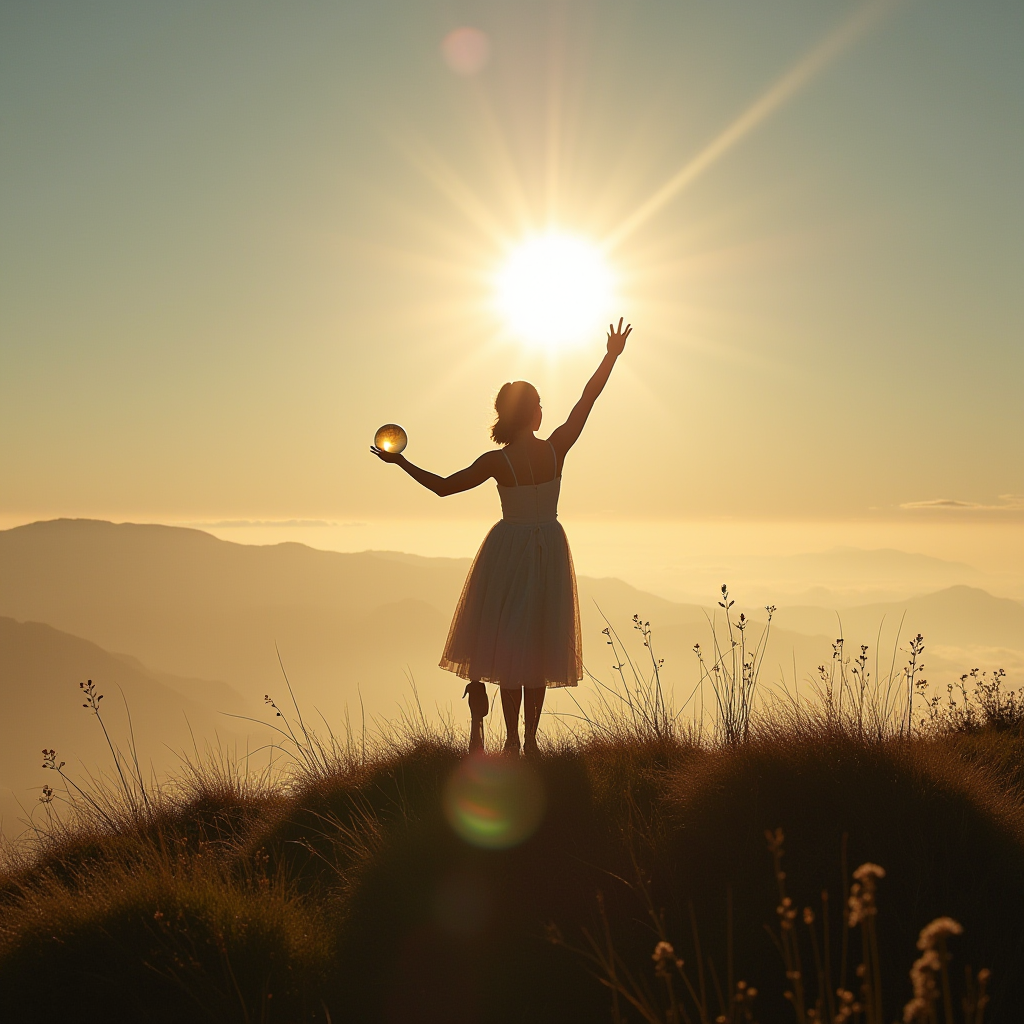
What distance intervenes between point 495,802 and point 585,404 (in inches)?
134

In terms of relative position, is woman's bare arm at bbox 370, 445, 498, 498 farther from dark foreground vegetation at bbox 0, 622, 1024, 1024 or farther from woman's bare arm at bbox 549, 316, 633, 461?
dark foreground vegetation at bbox 0, 622, 1024, 1024

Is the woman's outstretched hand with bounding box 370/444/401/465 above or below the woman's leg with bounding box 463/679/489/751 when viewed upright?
above

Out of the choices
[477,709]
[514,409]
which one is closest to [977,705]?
[477,709]

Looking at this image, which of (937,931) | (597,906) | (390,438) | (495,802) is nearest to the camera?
(937,931)

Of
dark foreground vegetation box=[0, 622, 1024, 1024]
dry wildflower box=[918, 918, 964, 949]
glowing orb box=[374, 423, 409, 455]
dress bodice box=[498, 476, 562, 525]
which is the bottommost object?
dark foreground vegetation box=[0, 622, 1024, 1024]

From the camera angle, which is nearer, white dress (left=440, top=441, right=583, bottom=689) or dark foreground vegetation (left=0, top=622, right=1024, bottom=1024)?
dark foreground vegetation (left=0, top=622, right=1024, bottom=1024)

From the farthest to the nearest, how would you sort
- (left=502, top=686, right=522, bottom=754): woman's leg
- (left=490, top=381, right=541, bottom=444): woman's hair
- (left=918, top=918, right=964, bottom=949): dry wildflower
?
(left=490, top=381, right=541, bottom=444): woman's hair
(left=502, top=686, right=522, bottom=754): woman's leg
(left=918, top=918, right=964, bottom=949): dry wildflower

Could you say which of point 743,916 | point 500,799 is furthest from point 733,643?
point 743,916

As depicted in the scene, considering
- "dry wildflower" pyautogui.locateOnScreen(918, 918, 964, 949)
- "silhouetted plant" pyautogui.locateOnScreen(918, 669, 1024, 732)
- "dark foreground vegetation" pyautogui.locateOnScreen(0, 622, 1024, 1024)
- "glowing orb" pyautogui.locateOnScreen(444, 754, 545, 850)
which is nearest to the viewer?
"dry wildflower" pyautogui.locateOnScreen(918, 918, 964, 949)

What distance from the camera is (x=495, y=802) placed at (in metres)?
5.34

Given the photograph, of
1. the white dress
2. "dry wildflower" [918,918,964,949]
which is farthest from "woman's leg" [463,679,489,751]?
"dry wildflower" [918,918,964,949]

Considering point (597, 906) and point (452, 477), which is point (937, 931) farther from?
point (452, 477)

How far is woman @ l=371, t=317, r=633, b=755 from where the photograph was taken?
258 inches

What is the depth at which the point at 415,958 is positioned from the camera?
154 inches
